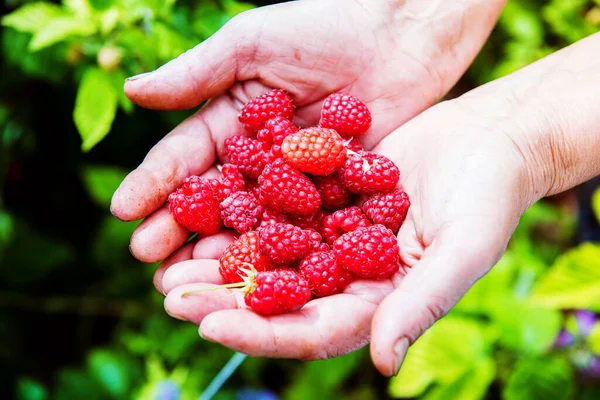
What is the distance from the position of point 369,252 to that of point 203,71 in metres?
0.81

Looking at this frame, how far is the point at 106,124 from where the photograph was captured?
1.82 meters

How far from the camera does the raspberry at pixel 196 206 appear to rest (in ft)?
5.67

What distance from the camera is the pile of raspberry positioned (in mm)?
1595

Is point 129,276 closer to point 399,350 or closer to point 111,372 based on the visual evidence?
point 111,372

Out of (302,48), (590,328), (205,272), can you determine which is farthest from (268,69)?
(590,328)

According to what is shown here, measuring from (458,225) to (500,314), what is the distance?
111 cm

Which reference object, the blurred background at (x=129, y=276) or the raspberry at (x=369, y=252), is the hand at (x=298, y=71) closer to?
the blurred background at (x=129, y=276)

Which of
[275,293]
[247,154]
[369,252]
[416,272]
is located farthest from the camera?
[247,154]

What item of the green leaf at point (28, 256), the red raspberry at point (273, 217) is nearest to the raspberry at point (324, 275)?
the red raspberry at point (273, 217)

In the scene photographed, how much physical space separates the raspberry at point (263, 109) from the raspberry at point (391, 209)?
474mm

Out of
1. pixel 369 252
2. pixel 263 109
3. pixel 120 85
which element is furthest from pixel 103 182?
pixel 369 252

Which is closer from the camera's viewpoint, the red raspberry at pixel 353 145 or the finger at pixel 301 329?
the finger at pixel 301 329

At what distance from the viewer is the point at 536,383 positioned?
2.22 metres

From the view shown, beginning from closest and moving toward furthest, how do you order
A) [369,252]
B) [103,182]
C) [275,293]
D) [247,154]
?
[275,293] < [369,252] < [247,154] < [103,182]
